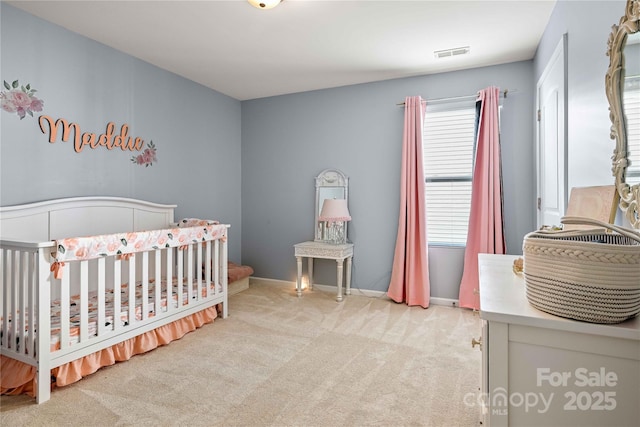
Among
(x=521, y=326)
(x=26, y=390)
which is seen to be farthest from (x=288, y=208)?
(x=521, y=326)

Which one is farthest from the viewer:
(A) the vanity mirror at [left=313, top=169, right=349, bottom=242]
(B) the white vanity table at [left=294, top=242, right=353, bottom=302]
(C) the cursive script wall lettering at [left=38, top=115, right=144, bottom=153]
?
(A) the vanity mirror at [left=313, top=169, right=349, bottom=242]

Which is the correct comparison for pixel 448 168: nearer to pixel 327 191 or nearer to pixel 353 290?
pixel 327 191

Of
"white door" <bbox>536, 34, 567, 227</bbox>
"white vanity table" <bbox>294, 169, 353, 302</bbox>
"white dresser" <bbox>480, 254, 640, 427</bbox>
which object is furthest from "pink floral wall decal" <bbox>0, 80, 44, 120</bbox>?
Answer: "white door" <bbox>536, 34, 567, 227</bbox>

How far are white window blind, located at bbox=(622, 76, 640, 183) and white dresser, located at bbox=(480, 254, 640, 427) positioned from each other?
59cm

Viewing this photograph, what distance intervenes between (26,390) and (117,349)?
0.46m

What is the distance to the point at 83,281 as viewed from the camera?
1.93 metres

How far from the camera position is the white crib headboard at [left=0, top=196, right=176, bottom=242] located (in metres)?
2.23

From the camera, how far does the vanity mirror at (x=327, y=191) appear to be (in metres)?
3.84

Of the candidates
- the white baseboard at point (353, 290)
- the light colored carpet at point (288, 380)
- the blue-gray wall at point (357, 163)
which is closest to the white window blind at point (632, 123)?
the light colored carpet at point (288, 380)

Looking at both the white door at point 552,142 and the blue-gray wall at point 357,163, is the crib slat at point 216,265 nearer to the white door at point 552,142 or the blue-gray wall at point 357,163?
the blue-gray wall at point 357,163

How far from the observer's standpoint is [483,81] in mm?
3258

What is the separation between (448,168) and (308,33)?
192 centimetres

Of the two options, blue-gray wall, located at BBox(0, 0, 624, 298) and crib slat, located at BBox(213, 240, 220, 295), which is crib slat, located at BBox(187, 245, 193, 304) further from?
blue-gray wall, located at BBox(0, 0, 624, 298)

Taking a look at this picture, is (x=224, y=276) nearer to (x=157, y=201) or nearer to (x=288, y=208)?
(x=157, y=201)
